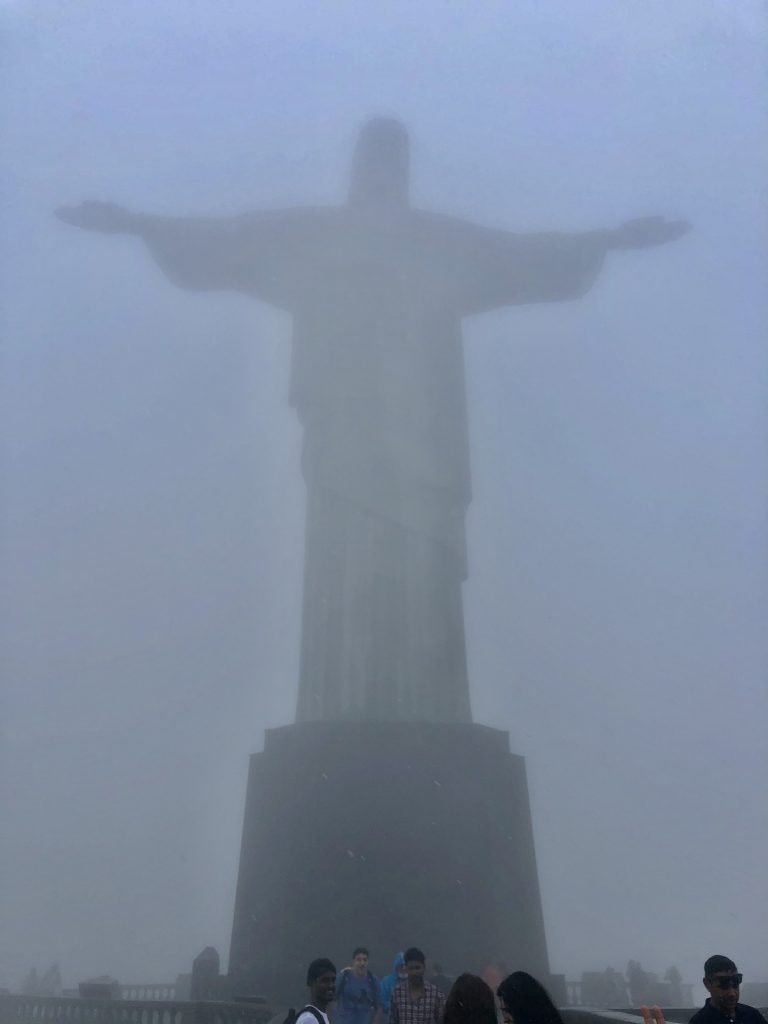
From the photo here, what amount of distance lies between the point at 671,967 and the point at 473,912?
93cm

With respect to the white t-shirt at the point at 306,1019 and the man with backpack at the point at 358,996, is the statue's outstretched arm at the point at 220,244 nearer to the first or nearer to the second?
the man with backpack at the point at 358,996

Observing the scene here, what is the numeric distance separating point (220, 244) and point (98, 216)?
650 millimetres

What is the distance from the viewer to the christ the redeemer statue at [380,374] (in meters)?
4.69

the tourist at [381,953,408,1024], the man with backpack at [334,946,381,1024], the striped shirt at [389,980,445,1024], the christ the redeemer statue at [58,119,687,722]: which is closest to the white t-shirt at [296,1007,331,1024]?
the striped shirt at [389,980,445,1024]

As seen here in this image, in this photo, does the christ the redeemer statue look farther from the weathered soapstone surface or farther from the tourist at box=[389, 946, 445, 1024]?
the tourist at box=[389, 946, 445, 1024]

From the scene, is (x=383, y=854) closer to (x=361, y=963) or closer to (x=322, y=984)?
(x=361, y=963)

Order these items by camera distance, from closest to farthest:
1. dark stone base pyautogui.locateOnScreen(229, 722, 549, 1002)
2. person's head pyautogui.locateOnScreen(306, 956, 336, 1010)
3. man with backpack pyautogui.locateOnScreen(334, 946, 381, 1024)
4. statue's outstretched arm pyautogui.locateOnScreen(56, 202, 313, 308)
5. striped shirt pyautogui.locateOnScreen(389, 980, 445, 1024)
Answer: person's head pyautogui.locateOnScreen(306, 956, 336, 1010) < striped shirt pyautogui.locateOnScreen(389, 980, 445, 1024) < man with backpack pyautogui.locateOnScreen(334, 946, 381, 1024) < dark stone base pyautogui.locateOnScreen(229, 722, 549, 1002) < statue's outstretched arm pyautogui.locateOnScreen(56, 202, 313, 308)

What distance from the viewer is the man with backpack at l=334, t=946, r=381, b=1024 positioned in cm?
302

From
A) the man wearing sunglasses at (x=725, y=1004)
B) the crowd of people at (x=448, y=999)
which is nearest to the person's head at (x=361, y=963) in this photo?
the crowd of people at (x=448, y=999)

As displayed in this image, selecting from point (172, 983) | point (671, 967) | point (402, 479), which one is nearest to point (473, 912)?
point (671, 967)

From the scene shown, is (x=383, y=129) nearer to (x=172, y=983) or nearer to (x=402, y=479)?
(x=402, y=479)

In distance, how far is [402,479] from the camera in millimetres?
4875

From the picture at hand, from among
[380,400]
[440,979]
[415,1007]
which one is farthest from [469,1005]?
[380,400]

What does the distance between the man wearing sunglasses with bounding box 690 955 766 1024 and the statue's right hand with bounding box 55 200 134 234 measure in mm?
4421
